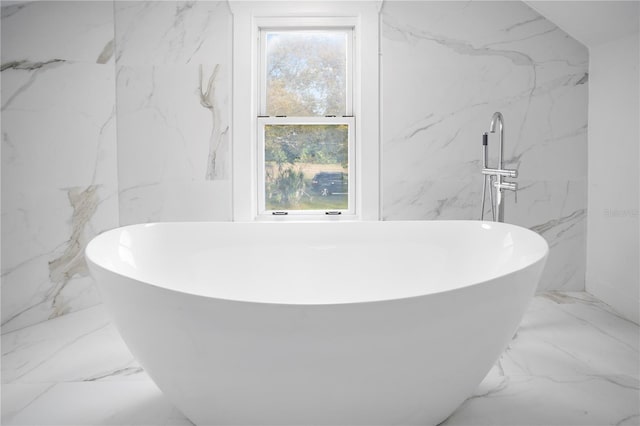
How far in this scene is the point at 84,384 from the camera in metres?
1.82

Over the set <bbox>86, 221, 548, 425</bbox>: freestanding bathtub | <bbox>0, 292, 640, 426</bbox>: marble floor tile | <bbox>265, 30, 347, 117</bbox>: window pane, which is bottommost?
<bbox>0, 292, 640, 426</bbox>: marble floor tile

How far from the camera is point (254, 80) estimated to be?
304 centimetres

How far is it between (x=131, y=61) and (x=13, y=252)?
1.33 meters

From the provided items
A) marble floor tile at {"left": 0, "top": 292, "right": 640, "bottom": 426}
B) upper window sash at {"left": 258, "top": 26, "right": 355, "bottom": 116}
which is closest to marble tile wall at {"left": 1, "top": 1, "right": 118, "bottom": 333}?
Result: marble floor tile at {"left": 0, "top": 292, "right": 640, "bottom": 426}

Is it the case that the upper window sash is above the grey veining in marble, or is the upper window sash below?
above

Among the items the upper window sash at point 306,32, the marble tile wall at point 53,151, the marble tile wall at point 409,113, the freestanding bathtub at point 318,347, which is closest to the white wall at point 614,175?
the marble tile wall at point 409,113

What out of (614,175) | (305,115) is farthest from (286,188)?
(614,175)

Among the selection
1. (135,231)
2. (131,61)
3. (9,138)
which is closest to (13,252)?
(9,138)

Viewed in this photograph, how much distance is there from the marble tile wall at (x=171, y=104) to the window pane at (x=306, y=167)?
1.05ft

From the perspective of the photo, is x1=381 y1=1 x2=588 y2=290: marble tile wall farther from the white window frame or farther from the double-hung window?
the double-hung window

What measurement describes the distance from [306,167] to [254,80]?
666 millimetres

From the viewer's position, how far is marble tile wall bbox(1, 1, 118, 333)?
245 centimetres

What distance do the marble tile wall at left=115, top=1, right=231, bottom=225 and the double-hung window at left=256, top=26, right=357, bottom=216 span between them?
28 centimetres

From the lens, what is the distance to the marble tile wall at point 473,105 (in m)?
2.93
